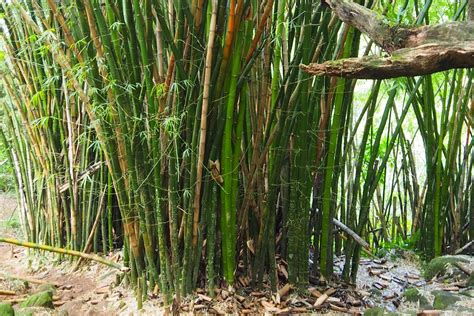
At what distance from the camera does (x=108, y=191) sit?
8.08 feet

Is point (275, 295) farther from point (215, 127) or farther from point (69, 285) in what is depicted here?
point (69, 285)

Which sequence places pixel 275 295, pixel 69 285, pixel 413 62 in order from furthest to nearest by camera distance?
pixel 69 285 → pixel 275 295 → pixel 413 62

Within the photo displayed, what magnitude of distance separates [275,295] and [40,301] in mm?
1050

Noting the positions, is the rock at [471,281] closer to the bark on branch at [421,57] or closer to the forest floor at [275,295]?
the forest floor at [275,295]

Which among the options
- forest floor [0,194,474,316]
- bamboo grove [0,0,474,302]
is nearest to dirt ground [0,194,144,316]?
forest floor [0,194,474,316]

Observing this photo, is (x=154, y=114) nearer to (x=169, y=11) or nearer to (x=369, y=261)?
(x=169, y=11)

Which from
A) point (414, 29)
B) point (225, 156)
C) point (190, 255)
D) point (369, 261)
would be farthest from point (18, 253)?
point (414, 29)

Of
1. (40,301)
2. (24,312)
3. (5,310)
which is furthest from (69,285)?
(5,310)

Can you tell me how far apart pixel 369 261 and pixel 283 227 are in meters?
0.94

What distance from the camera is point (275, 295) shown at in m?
2.00

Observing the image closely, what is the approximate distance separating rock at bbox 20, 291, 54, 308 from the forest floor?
4 centimetres

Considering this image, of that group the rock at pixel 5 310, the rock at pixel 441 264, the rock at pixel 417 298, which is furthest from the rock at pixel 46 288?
the rock at pixel 441 264

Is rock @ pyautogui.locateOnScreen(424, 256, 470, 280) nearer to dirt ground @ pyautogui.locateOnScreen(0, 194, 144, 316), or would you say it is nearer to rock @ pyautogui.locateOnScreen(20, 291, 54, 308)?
dirt ground @ pyautogui.locateOnScreen(0, 194, 144, 316)

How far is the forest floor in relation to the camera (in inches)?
74.7
